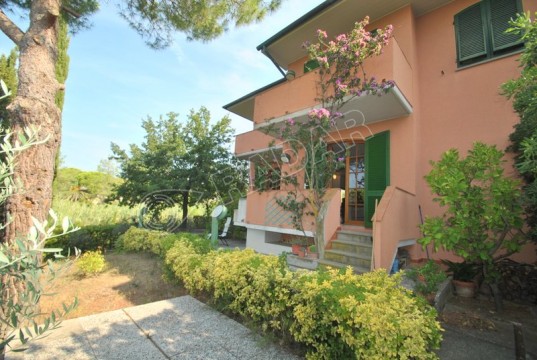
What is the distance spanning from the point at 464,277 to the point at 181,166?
41.9 feet

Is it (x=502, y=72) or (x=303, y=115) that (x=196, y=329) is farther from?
(x=502, y=72)

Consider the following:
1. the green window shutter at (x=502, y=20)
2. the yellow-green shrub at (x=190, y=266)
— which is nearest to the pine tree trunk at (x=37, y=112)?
the yellow-green shrub at (x=190, y=266)

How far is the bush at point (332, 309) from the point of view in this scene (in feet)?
7.98

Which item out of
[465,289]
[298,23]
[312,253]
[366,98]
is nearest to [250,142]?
[298,23]

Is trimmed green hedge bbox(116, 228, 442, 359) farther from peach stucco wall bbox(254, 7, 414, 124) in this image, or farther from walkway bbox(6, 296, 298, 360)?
peach stucco wall bbox(254, 7, 414, 124)

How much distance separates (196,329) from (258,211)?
4824 millimetres

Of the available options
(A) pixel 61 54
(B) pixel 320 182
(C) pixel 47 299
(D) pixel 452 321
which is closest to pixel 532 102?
(D) pixel 452 321

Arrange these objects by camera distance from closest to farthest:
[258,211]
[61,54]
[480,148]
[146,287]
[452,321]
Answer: [452,321] → [480,148] → [146,287] → [258,211] → [61,54]

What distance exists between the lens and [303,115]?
7359 mm

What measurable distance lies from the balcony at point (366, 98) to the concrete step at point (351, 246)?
3.46 m

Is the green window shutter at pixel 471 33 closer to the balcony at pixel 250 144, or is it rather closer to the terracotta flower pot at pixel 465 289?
the terracotta flower pot at pixel 465 289

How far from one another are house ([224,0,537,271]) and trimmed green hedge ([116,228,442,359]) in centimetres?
204

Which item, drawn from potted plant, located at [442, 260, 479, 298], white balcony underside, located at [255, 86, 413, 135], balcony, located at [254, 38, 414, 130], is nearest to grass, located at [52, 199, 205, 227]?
balcony, located at [254, 38, 414, 130]

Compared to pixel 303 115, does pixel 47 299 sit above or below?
below
